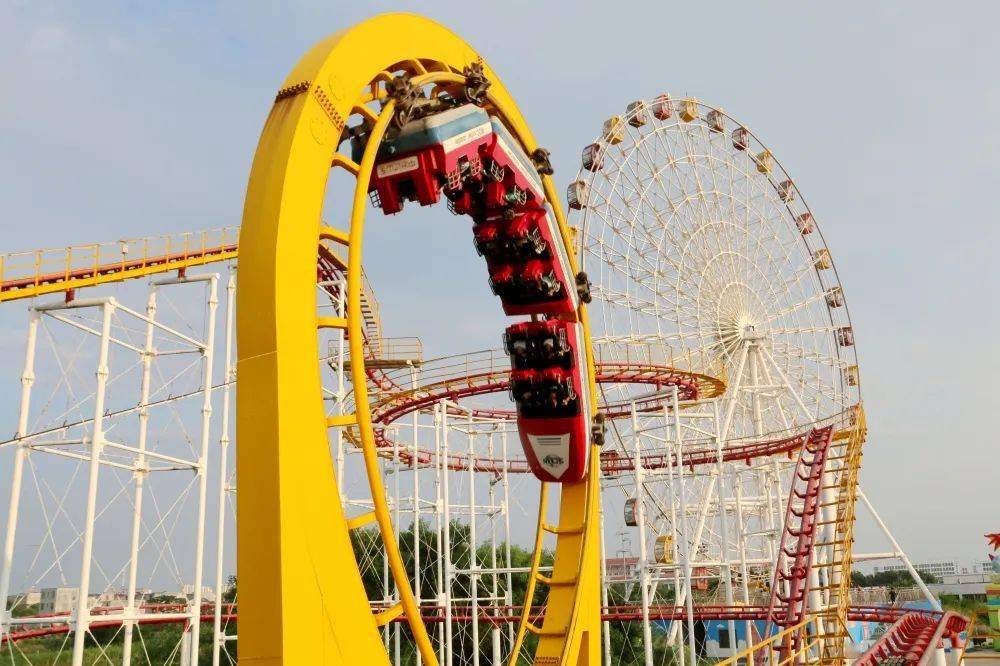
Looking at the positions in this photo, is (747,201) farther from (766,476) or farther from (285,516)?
(285,516)

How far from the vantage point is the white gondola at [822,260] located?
98.4ft

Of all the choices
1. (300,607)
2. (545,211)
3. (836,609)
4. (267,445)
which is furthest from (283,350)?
(836,609)

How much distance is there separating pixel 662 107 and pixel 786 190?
6.56 metres

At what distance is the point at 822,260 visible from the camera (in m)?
30.0

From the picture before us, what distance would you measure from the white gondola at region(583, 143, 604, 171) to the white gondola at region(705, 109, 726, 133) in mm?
5674

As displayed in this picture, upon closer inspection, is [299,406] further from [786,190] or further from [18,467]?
[786,190]

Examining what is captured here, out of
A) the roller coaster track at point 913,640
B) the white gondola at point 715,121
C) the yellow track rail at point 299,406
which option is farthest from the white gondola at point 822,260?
the yellow track rail at point 299,406

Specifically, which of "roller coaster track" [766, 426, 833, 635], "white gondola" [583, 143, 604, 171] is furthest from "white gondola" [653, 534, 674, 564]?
"white gondola" [583, 143, 604, 171]

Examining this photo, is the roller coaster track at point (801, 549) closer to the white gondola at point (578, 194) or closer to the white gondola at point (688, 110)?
the white gondola at point (578, 194)

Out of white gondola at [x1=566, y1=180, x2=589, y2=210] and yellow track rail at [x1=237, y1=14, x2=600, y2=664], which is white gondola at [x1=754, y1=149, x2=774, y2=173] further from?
yellow track rail at [x1=237, y1=14, x2=600, y2=664]

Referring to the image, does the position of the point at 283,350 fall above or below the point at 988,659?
above

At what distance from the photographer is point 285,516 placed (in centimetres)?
415

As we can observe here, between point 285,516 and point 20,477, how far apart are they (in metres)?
9.99

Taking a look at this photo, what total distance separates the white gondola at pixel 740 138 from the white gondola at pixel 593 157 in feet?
22.9
